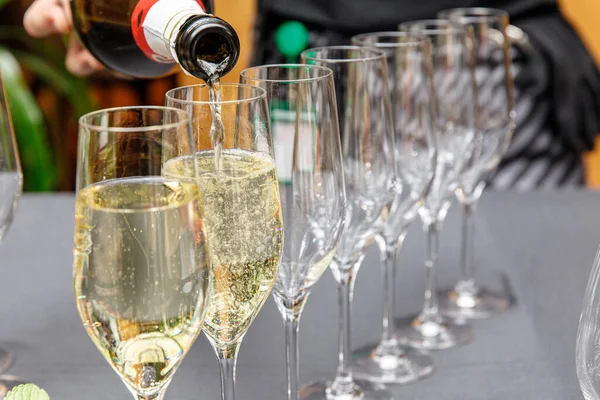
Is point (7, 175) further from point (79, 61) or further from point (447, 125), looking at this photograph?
point (447, 125)

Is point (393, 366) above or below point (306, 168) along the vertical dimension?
below

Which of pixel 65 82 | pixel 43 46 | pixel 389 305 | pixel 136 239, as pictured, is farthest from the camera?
pixel 43 46

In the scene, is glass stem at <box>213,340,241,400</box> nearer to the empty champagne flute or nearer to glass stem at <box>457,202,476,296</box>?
the empty champagne flute

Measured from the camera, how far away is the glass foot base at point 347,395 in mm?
802

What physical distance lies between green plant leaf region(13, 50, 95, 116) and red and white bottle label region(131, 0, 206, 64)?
6.22 ft

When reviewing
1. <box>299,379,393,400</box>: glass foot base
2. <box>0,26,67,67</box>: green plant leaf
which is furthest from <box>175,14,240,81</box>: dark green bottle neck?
<box>0,26,67,67</box>: green plant leaf

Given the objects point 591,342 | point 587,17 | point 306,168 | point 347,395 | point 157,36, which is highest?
point 587,17

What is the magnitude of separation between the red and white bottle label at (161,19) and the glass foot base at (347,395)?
1.09 feet

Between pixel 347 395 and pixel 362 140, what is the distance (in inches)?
9.3

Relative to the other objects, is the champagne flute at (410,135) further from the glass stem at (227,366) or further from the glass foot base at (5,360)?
the glass foot base at (5,360)

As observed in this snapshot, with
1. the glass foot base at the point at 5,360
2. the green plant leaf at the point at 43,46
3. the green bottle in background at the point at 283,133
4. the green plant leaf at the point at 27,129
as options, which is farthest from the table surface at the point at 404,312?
the green plant leaf at the point at 43,46

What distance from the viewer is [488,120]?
98cm

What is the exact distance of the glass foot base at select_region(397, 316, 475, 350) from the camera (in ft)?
2.93

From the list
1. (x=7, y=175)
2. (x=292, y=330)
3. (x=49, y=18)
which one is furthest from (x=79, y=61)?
(x=292, y=330)
